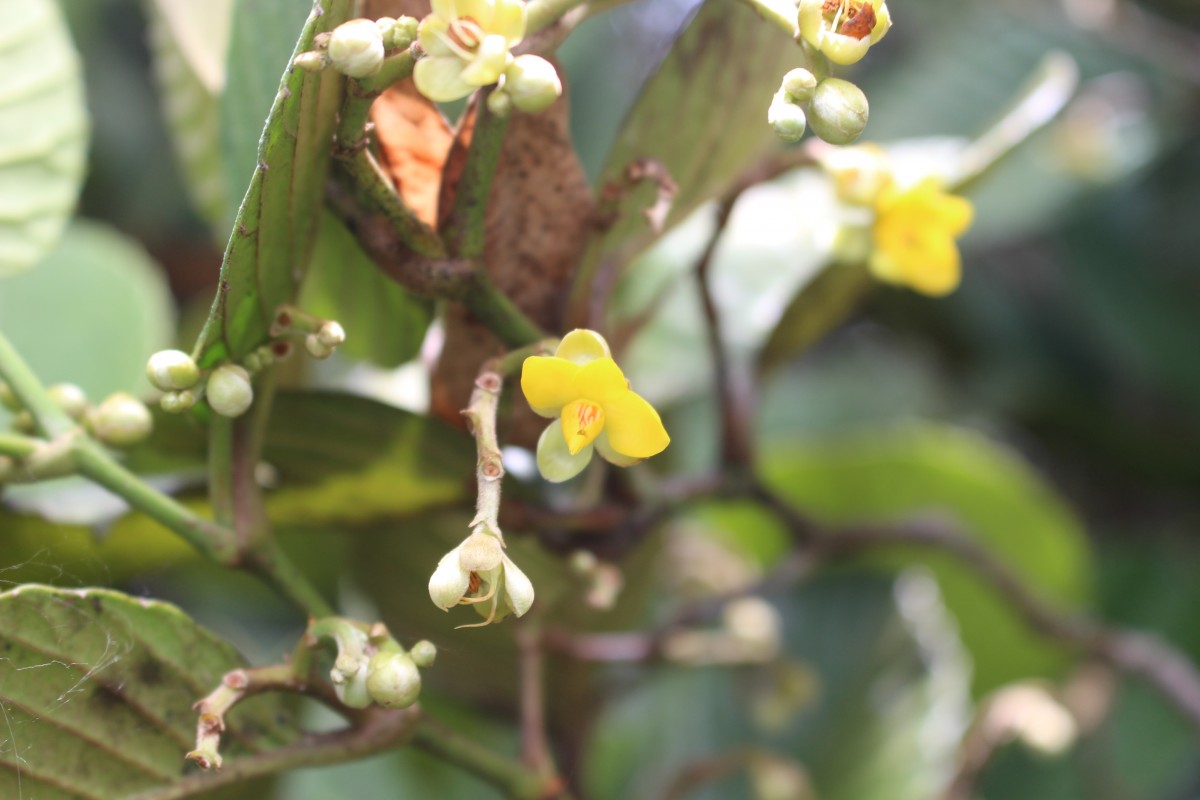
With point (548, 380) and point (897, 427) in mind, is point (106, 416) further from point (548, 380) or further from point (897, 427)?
point (897, 427)

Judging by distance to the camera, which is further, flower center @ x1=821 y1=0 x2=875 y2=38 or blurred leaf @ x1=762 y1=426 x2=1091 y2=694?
blurred leaf @ x1=762 y1=426 x2=1091 y2=694

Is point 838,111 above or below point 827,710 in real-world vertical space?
above

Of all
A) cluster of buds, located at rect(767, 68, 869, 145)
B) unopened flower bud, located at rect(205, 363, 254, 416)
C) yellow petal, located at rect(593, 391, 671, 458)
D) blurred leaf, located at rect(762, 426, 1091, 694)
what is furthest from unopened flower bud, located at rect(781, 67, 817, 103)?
blurred leaf, located at rect(762, 426, 1091, 694)

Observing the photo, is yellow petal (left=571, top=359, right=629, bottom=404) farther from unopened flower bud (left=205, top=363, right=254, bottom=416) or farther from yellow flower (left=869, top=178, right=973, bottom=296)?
yellow flower (left=869, top=178, right=973, bottom=296)

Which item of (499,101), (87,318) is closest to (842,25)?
(499,101)

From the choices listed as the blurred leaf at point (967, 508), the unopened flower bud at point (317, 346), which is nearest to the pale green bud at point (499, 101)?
the unopened flower bud at point (317, 346)
